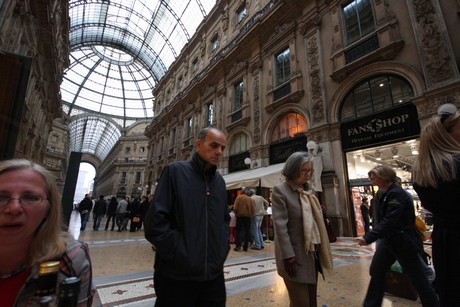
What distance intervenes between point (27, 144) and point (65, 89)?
4434 centimetres

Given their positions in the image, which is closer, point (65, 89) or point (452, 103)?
point (452, 103)

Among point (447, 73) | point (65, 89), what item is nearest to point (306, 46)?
point (447, 73)

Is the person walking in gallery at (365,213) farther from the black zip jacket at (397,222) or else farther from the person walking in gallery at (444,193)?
the person walking in gallery at (444,193)

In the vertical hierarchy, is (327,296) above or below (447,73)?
below

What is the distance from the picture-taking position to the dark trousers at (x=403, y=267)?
Answer: 7.14 feet

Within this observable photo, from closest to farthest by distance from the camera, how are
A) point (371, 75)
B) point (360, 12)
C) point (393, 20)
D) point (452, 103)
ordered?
point (452, 103)
point (393, 20)
point (371, 75)
point (360, 12)

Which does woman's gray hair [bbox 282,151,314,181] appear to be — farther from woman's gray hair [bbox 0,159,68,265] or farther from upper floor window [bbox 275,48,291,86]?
upper floor window [bbox 275,48,291,86]

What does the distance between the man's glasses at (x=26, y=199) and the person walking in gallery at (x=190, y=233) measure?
1.85 feet

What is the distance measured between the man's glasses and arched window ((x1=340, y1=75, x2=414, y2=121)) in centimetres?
963

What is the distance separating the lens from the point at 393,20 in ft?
26.4

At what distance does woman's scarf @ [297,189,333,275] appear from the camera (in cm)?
189

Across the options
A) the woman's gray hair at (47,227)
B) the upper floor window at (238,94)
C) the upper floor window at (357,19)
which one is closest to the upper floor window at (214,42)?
the upper floor window at (238,94)

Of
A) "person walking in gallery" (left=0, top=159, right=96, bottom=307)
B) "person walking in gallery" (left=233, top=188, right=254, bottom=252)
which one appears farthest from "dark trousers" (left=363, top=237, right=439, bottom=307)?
"person walking in gallery" (left=233, top=188, right=254, bottom=252)

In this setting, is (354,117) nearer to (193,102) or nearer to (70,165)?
(70,165)
